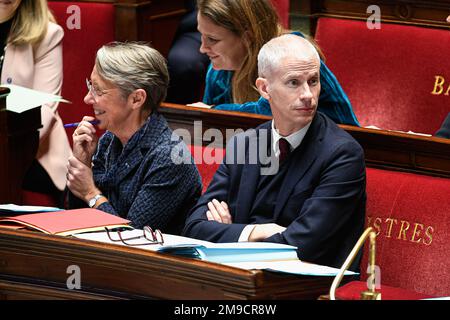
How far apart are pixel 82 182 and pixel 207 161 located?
0.32 m

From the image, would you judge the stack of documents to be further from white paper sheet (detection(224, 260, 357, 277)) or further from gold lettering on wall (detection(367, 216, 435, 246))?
gold lettering on wall (detection(367, 216, 435, 246))

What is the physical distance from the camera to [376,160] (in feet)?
7.34

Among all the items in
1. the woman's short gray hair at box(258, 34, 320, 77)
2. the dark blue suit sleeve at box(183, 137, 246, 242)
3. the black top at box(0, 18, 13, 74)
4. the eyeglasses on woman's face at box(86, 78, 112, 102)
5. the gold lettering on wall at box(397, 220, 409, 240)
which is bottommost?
the gold lettering on wall at box(397, 220, 409, 240)

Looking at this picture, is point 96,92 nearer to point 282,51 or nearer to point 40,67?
point 282,51

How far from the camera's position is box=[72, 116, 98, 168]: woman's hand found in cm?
231

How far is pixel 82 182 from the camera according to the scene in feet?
7.52

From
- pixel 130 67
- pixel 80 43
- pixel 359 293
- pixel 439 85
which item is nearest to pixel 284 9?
pixel 439 85

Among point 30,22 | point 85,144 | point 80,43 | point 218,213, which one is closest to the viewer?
point 218,213

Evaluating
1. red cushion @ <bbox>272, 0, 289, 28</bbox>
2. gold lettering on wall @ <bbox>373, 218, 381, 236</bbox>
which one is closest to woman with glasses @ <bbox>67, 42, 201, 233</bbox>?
gold lettering on wall @ <bbox>373, 218, 381, 236</bbox>

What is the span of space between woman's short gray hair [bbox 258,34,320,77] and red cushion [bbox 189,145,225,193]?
363 mm

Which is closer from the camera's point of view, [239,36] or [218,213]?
[218,213]
